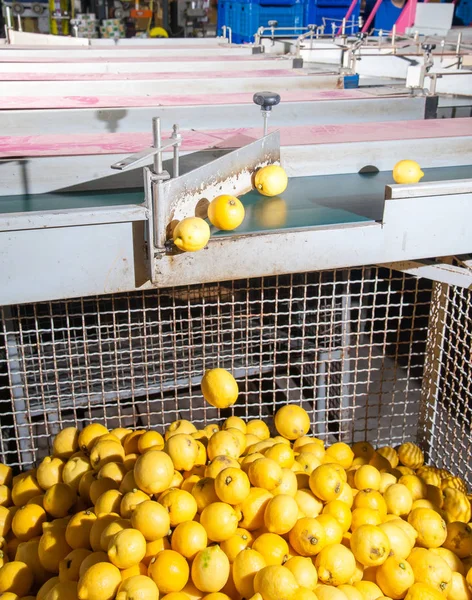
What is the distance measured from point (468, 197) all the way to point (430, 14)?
7797 millimetres

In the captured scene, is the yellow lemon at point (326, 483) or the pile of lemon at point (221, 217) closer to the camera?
the pile of lemon at point (221, 217)

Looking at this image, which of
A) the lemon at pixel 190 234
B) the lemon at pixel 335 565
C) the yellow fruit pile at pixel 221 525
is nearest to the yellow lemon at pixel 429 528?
the yellow fruit pile at pixel 221 525

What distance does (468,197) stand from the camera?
6.55ft

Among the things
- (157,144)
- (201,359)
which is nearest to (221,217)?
(157,144)

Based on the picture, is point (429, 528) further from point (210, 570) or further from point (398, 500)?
point (210, 570)

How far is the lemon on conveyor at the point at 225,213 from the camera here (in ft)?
5.94

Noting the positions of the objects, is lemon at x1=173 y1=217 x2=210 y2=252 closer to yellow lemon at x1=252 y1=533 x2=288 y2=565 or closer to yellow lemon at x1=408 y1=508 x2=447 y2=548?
yellow lemon at x1=252 y1=533 x2=288 y2=565

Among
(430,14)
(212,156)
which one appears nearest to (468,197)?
(212,156)

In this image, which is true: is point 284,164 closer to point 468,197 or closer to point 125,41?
point 468,197

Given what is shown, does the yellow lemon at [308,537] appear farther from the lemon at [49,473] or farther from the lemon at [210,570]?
the lemon at [49,473]

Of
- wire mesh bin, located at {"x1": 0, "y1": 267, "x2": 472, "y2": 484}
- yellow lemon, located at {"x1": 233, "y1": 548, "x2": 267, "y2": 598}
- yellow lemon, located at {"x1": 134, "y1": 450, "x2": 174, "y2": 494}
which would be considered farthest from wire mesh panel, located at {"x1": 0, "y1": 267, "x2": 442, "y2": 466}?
yellow lemon, located at {"x1": 233, "y1": 548, "x2": 267, "y2": 598}

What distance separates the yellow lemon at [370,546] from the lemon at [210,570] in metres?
0.40

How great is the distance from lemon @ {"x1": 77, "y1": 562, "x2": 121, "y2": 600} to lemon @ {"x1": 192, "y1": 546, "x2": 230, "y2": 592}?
21 cm

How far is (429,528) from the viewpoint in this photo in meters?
2.01
